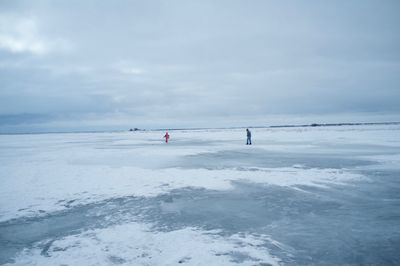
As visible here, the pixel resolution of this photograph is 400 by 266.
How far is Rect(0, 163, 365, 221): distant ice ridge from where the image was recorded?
25.2ft

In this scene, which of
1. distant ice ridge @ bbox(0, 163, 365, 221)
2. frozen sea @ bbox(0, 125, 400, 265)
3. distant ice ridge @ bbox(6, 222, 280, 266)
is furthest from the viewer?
distant ice ridge @ bbox(0, 163, 365, 221)

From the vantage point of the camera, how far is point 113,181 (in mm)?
10148

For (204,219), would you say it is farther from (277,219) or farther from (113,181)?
(113,181)

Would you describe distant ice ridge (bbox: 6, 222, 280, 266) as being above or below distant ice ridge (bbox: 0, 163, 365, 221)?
below

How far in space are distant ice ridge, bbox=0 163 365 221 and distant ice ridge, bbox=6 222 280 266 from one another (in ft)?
7.87

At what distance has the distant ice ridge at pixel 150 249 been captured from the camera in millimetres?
4219

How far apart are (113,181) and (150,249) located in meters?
5.98

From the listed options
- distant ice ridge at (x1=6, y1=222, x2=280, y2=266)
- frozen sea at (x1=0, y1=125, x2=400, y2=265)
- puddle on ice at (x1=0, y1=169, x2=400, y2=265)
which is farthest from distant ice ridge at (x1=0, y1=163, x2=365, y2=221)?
distant ice ridge at (x1=6, y1=222, x2=280, y2=266)

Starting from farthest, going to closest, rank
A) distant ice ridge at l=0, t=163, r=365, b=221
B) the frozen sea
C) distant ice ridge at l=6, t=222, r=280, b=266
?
1. distant ice ridge at l=0, t=163, r=365, b=221
2. the frozen sea
3. distant ice ridge at l=6, t=222, r=280, b=266

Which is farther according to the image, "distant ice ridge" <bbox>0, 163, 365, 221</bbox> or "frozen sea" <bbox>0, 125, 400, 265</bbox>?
"distant ice ridge" <bbox>0, 163, 365, 221</bbox>

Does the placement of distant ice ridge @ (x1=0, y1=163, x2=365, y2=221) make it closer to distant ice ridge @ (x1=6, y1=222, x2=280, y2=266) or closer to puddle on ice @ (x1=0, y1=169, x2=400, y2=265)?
puddle on ice @ (x1=0, y1=169, x2=400, y2=265)

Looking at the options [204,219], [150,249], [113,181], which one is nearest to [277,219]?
[204,219]

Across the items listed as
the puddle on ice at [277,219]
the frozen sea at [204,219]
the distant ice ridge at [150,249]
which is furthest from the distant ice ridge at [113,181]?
the distant ice ridge at [150,249]

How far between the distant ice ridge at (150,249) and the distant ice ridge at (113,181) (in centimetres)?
240
